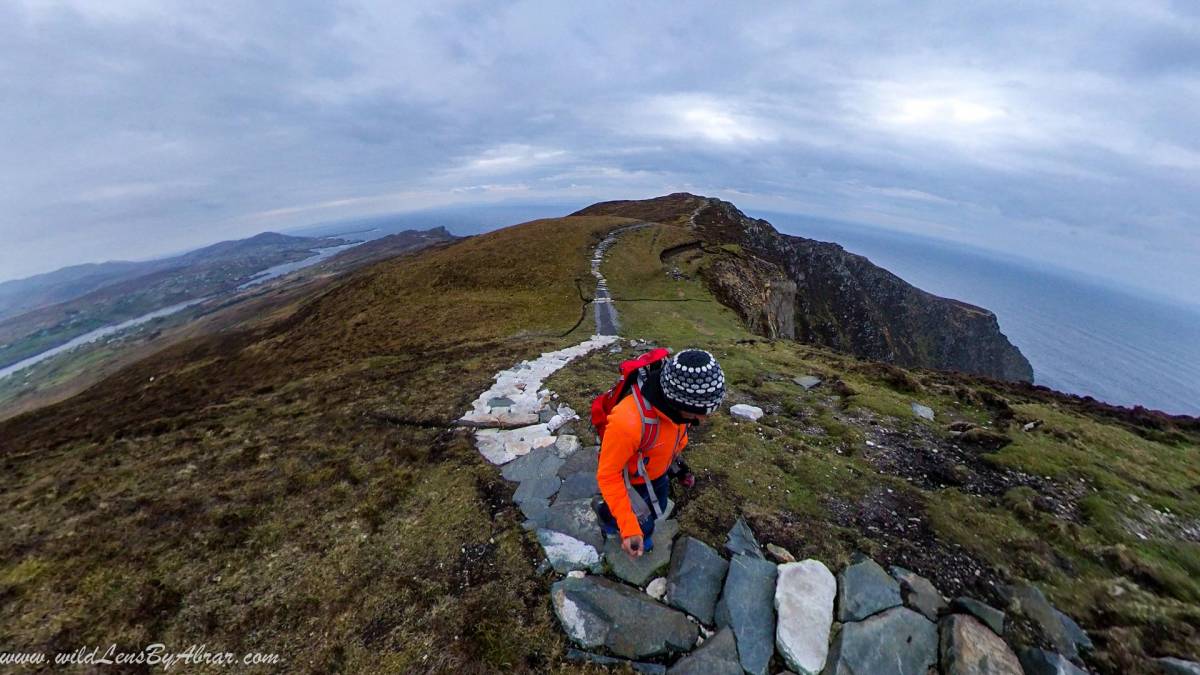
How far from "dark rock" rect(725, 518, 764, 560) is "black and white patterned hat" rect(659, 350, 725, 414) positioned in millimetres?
4378

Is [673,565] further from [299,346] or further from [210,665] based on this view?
[299,346]

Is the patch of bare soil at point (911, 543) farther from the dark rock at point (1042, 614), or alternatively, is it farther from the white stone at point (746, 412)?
the white stone at point (746, 412)

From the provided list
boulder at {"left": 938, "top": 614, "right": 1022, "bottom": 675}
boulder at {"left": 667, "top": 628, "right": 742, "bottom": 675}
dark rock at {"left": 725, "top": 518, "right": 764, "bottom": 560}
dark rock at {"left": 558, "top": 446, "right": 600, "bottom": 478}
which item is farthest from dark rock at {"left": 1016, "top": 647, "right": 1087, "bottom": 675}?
dark rock at {"left": 558, "top": 446, "right": 600, "bottom": 478}

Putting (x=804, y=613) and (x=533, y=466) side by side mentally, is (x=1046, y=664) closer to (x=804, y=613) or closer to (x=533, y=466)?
(x=804, y=613)

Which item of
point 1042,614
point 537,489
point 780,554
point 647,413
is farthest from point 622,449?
point 1042,614

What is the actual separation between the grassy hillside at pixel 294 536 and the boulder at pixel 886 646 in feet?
15.9

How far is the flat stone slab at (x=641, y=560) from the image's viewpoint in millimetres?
8578

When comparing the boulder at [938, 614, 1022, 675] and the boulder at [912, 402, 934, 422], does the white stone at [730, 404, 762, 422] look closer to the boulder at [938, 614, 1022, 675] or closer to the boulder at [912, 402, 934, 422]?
the boulder at [912, 402, 934, 422]

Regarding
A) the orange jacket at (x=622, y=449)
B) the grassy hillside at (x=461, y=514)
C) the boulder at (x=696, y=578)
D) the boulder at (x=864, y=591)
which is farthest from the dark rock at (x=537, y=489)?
the boulder at (x=864, y=591)

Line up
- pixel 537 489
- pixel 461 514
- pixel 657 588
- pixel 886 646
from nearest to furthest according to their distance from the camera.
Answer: pixel 886 646 < pixel 657 588 < pixel 461 514 < pixel 537 489

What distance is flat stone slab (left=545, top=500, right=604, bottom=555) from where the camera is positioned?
9.57 metres

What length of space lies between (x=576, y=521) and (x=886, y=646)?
6.18 meters

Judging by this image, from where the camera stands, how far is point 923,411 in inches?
690

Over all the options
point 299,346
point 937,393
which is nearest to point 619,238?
point 299,346
